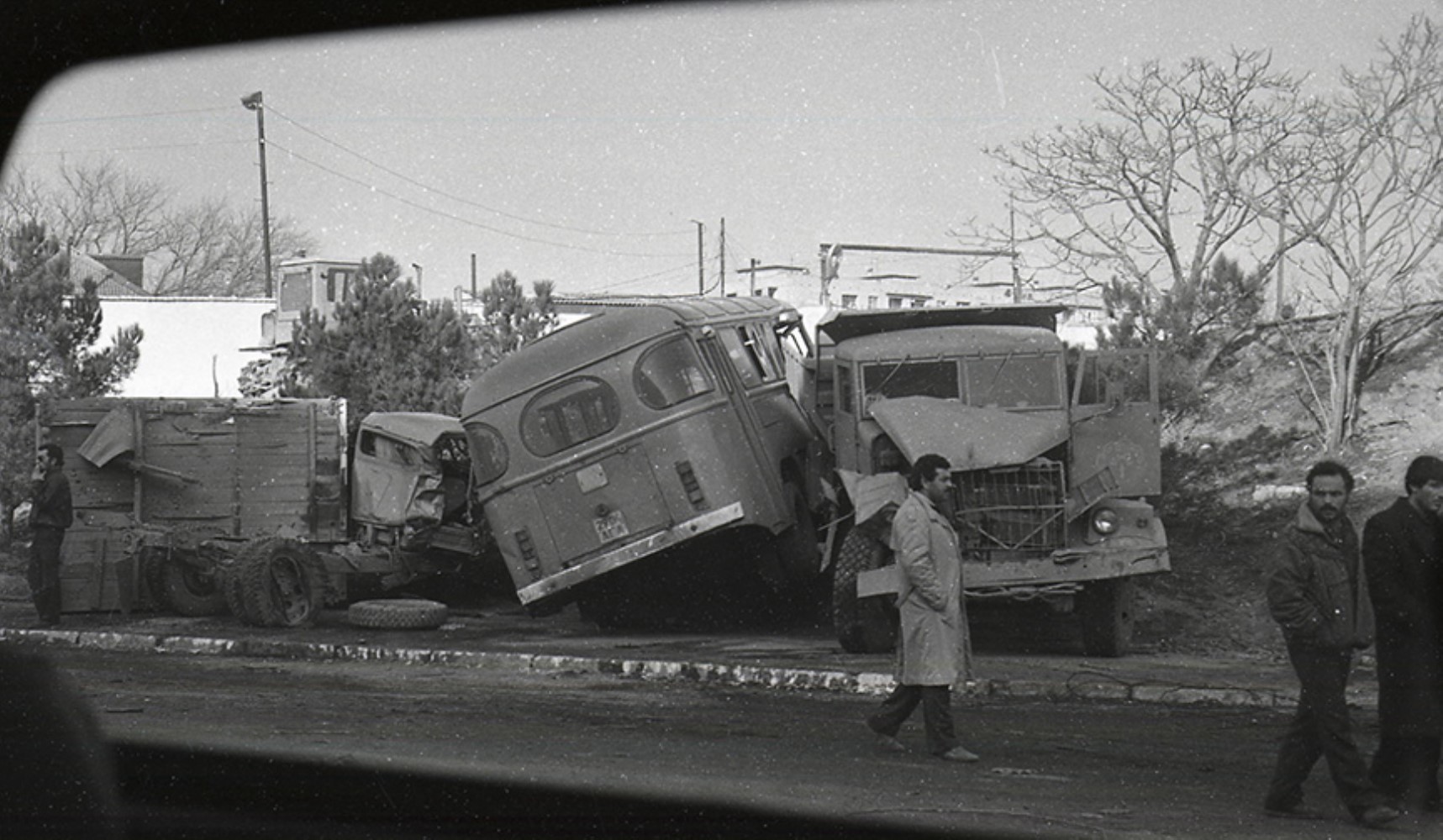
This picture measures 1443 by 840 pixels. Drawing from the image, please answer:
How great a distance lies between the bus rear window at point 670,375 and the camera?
15094mm

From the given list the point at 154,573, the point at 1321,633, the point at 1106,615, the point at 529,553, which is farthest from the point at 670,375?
the point at 1321,633

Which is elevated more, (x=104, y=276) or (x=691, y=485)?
(x=104, y=276)

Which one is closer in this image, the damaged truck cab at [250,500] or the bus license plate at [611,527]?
the bus license plate at [611,527]

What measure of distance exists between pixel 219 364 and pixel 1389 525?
43.7 meters

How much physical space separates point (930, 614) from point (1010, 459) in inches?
186

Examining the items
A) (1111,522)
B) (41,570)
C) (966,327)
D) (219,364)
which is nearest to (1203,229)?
(966,327)

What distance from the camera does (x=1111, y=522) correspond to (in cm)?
1355

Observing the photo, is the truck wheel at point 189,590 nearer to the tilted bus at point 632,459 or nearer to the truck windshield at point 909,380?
the tilted bus at point 632,459

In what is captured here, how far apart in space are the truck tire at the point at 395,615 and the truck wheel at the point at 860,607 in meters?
4.79

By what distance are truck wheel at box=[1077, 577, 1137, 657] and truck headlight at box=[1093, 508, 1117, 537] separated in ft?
1.36

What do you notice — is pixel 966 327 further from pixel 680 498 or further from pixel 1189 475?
pixel 1189 475

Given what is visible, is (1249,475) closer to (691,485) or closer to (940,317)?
(940,317)

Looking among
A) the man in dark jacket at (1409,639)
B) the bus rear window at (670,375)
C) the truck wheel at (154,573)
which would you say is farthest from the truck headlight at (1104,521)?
the truck wheel at (154,573)

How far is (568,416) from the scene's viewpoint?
15289mm
